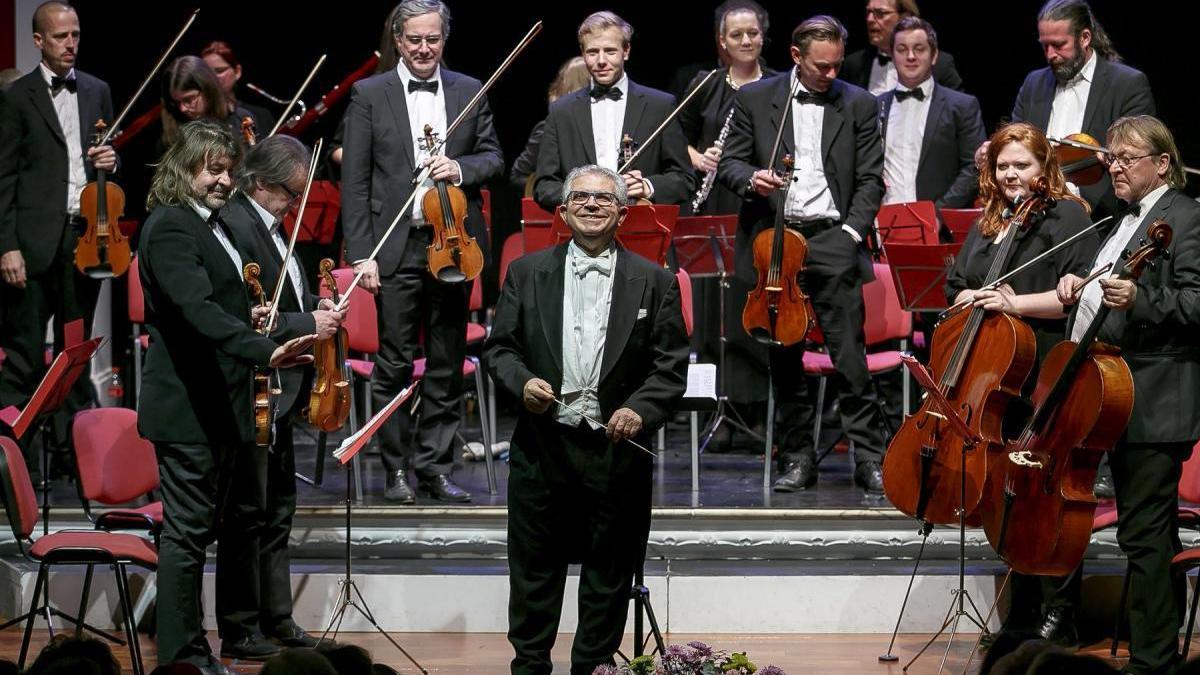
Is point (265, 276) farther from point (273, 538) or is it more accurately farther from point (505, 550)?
point (505, 550)

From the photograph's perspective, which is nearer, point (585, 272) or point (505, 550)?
point (585, 272)

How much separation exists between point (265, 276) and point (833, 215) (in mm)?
2125

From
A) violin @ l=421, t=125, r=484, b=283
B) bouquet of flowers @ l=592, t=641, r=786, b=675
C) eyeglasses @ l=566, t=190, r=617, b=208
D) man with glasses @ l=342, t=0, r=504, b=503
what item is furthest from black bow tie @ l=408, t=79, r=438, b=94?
bouquet of flowers @ l=592, t=641, r=786, b=675

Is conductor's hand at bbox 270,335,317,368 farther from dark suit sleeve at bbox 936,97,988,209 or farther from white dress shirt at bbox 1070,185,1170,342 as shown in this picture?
dark suit sleeve at bbox 936,97,988,209

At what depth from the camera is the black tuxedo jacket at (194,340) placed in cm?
410

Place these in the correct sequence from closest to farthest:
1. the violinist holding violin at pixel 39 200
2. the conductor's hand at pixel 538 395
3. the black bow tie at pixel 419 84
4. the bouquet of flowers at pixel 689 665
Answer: the bouquet of flowers at pixel 689 665
the conductor's hand at pixel 538 395
the black bow tie at pixel 419 84
the violinist holding violin at pixel 39 200

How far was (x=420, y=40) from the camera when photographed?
17.7 feet

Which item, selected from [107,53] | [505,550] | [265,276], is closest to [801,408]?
[505,550]

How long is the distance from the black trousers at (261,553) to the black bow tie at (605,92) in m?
1.73

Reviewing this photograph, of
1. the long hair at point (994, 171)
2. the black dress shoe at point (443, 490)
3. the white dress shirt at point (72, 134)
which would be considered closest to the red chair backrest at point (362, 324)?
the black dress shoe at point (443, 490)

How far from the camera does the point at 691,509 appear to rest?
524 cm

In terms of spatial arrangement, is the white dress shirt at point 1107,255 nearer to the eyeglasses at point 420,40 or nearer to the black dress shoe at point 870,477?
the black dress shoe at point 870,477

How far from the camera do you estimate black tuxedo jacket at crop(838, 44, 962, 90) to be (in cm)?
657

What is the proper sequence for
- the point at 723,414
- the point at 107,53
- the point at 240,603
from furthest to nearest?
the point at 107,53 → the point at 723,414 → the point at 240,603
